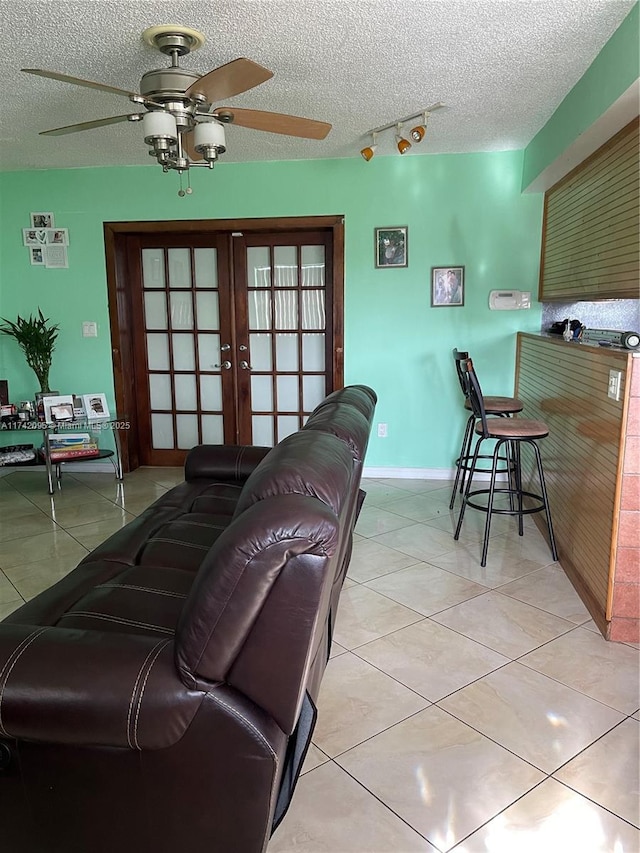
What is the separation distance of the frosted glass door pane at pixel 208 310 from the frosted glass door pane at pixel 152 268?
354 millimetres

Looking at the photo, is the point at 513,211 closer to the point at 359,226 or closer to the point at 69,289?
the point at 359,226

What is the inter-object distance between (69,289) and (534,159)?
3.55 metres

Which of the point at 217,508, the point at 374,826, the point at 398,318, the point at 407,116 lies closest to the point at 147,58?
the point at 407,116

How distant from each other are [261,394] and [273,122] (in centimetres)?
265

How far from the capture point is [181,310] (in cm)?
493

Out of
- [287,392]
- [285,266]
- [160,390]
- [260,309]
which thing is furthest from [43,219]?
[287,392]

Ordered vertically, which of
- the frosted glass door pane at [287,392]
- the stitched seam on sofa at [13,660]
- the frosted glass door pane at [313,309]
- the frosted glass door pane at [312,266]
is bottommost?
the stitched seam on sofa at [13,660]

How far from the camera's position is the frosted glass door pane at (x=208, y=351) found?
16.2 feet

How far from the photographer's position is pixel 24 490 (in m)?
4.52

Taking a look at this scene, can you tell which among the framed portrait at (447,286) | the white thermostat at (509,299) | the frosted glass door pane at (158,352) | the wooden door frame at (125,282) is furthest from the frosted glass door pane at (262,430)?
the white thermostat at (509,299)

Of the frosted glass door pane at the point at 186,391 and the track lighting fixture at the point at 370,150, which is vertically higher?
the track lighting fixture at the point at 370,150

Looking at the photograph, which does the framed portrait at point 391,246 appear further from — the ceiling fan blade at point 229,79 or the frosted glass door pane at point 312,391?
the ceiling fan blade at point 229,79

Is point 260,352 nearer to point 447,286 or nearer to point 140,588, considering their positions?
point 447,286

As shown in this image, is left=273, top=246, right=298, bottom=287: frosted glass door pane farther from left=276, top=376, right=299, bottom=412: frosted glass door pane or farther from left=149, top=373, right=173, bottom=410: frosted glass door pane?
left=149, top=373, right=173, bottom=410: frosted glass door pane
